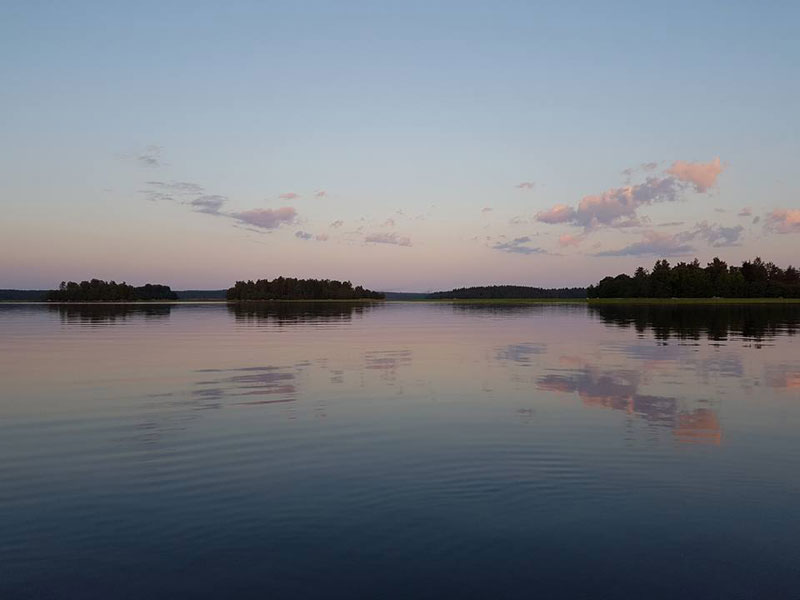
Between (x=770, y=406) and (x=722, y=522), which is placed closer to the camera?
(x=722, y=522)

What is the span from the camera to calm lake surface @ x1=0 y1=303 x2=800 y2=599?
10375 mm

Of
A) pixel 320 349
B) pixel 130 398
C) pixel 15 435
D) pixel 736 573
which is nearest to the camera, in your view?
pixel 736 573

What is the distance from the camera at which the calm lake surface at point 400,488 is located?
34.0ft

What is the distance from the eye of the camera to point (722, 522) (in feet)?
41.7

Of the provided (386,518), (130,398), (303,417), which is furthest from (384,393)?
(386,518)

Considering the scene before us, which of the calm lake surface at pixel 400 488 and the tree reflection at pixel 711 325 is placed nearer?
the calm lake surface at pixel 400 488

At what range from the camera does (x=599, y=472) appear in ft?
53.7

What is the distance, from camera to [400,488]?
14906 mm

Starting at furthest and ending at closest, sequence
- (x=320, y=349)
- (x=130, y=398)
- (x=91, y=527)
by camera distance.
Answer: (x=320, y=349), (x=130, y=398), (x=91, y=527)

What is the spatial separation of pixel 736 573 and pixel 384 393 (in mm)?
19992

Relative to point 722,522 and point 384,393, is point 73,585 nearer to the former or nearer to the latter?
point 722,522

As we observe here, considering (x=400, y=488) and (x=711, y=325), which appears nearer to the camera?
(x=400, y=488)

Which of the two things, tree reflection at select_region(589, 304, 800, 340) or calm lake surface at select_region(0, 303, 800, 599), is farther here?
tree reflection at select_region(589, 304, 800, 340)

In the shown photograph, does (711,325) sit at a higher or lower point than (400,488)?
lower
